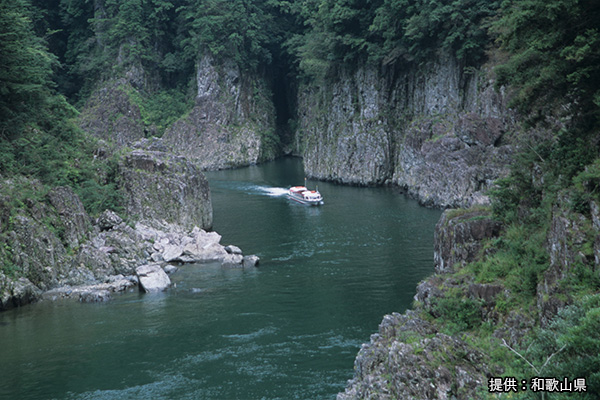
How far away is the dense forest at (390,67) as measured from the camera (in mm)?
18031

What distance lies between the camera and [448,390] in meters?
15.4

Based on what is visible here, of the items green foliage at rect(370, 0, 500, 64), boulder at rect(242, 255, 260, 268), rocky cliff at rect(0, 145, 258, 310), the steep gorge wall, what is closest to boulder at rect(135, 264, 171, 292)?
rocky cliff at rect(0, 145, 258, 310)

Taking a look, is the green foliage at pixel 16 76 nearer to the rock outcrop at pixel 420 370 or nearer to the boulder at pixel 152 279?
the boulder at pixel 152 279

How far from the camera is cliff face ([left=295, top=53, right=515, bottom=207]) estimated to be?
57031 millimetres

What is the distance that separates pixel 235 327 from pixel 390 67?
53311 millimetres

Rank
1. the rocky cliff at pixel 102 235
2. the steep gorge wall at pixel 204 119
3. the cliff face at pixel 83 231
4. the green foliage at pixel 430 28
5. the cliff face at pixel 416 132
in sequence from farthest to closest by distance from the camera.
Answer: the steep gorge wall at pixel 204 119 < the green foliage at pixel 430 28 < the cliff face at pixel 416 132 < the rocky cliff at pixel 102 235 < the cliff face at pixel 83 231

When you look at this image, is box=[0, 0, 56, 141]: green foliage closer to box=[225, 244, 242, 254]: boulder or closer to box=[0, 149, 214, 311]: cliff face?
box=[0, 149, 214, 311]: cliff face

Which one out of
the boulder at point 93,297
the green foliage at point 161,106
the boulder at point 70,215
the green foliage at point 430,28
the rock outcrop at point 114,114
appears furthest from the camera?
the green foliage at point 161,106

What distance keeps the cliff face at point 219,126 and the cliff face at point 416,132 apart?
18.5 meters

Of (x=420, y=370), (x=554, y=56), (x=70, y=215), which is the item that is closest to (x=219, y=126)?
(x=70, y=215)

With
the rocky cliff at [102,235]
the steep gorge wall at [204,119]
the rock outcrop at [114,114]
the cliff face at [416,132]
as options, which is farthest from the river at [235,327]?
the rock outcrop at [114,114]

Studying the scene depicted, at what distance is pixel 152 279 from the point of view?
35094 mm

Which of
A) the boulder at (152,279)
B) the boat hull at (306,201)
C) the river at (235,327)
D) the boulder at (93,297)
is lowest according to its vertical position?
the river at (235,327)

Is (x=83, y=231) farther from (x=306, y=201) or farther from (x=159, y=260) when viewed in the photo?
(x=306, y=201)
